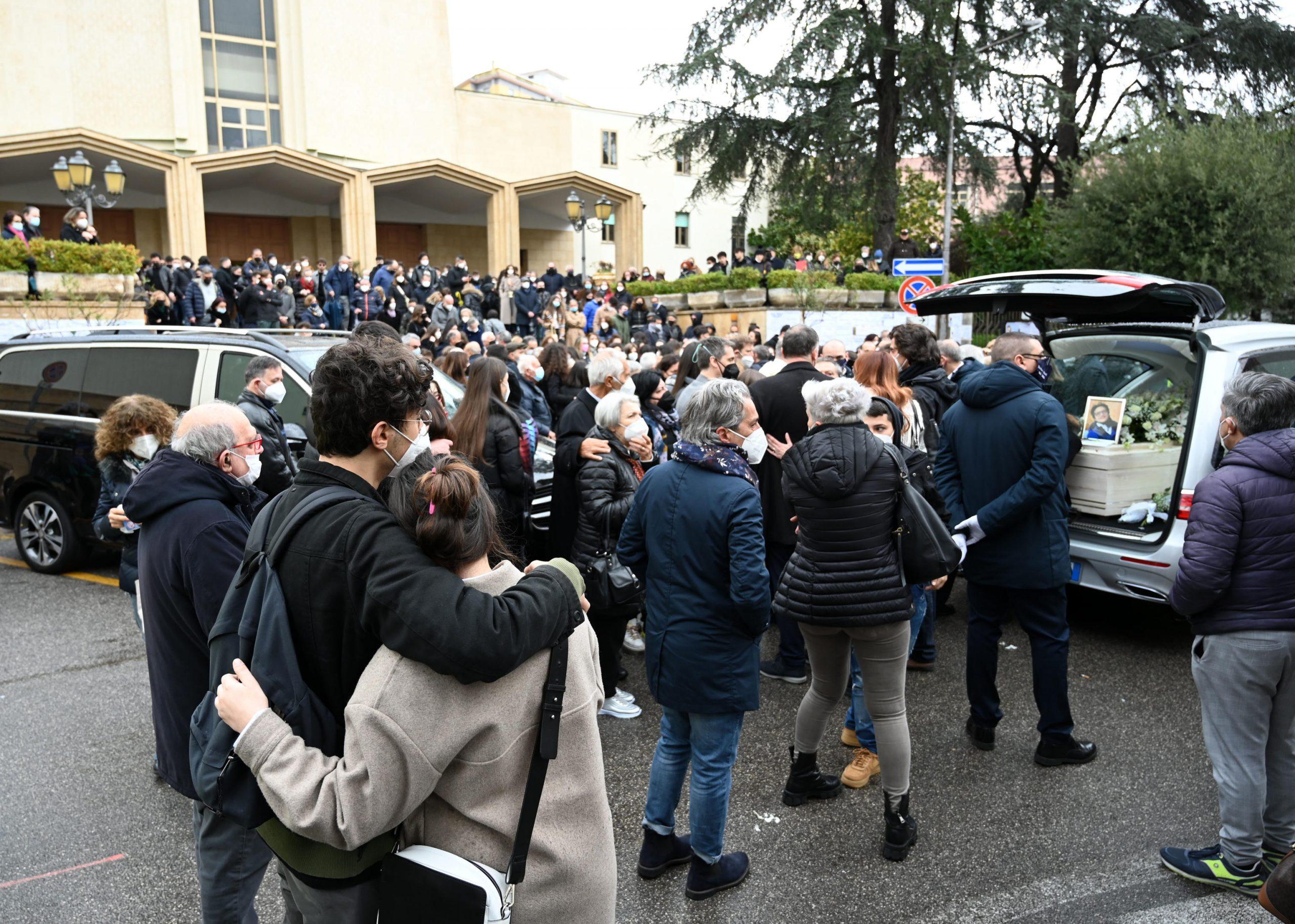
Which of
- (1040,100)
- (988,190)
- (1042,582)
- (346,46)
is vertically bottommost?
(1042,582)

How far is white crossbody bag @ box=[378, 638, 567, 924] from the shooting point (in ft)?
6.29

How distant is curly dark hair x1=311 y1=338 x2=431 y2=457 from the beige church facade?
84.9 ft

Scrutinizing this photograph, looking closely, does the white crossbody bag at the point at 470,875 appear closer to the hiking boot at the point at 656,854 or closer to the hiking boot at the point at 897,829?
the hiking boot at the point at 656,854

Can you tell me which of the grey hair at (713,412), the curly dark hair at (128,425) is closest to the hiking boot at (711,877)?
the grey hair at (713,412)

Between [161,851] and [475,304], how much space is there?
67.0 ft

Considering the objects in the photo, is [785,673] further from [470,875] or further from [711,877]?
[470,875]

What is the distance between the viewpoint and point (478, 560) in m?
2.04

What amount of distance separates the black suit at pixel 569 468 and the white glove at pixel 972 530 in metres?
2.00

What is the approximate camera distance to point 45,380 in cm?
821

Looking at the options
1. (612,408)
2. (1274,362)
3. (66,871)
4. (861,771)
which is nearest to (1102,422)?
(1274,362)

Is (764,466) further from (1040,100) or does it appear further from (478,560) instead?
(1040,100)

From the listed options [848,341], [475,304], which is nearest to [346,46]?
[475,304]

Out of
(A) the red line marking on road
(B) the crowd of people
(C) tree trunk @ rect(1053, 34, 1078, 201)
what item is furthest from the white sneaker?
(C) tree trunk @ rect(1053, 34, 1078, 201)

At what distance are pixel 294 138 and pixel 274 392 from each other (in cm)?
2960
